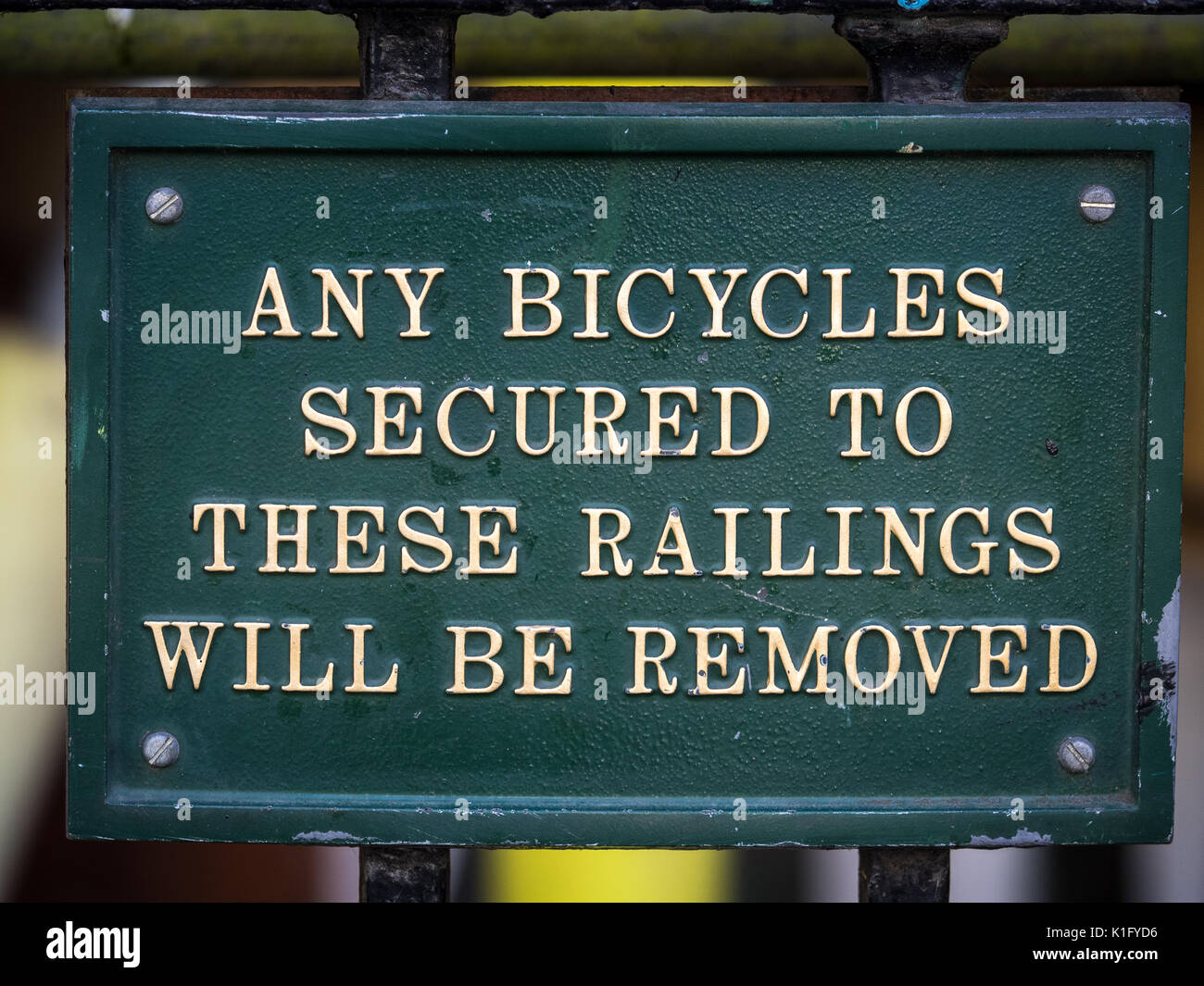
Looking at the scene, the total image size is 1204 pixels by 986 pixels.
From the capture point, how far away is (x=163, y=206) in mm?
1943

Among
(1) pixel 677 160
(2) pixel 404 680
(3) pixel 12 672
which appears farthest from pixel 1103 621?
(3) pixel 12 672

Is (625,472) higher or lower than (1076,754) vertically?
higher

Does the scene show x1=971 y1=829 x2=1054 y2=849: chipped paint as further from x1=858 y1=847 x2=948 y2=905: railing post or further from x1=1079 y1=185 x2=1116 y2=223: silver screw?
x1=1079 y1=185 x2=1116 y2=223: silver screw

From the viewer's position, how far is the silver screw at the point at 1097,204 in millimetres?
1930

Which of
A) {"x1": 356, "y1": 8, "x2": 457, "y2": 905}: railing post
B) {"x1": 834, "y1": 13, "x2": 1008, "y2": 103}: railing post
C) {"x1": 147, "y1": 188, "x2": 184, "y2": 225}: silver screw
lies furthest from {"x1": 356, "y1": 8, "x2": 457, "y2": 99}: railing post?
{"x1": 834, "y1": 13, "x2": 1008, "y2": 103}: railing post

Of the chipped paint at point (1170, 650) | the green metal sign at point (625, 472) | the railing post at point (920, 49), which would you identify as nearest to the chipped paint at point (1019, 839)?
the green metal sign at point (625, 472)

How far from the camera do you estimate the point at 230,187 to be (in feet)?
6.40

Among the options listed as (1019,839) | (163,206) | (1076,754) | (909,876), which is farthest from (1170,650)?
(163,206)

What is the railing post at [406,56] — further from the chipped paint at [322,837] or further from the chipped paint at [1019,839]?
the chipped paint at [1019,839]

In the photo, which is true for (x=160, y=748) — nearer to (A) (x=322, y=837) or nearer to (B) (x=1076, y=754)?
(A) (x=322, y=837)

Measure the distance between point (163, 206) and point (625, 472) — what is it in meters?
0.96

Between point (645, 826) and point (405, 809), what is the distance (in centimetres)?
44

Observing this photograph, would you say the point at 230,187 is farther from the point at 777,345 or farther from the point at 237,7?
the point at 777,345

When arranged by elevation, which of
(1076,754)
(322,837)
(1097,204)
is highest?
(1097,204)
